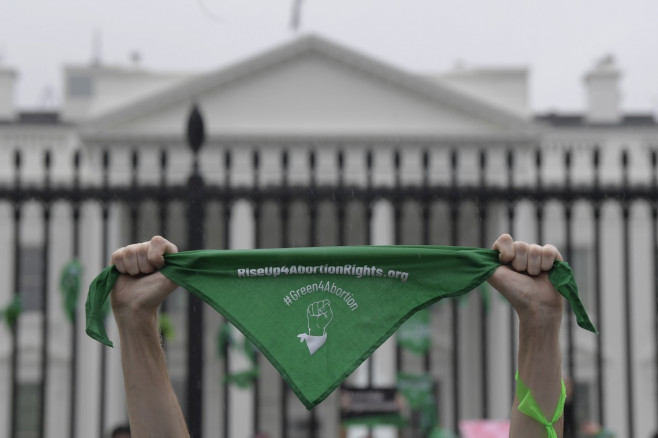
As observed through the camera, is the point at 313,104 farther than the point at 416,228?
Yes

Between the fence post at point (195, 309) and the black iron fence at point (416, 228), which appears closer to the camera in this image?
the fence post at point (195, 309)

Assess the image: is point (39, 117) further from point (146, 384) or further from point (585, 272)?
point (146, 384)

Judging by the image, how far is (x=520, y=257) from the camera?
2393mm

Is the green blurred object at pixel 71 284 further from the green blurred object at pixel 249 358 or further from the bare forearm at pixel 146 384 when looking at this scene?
the bare forearm at pixel 146 384

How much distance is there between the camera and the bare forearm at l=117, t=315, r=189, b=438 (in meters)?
2.35

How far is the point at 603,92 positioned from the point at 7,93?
17986 mm

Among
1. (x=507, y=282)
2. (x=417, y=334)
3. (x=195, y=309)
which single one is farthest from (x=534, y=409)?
(x=417, y=334)

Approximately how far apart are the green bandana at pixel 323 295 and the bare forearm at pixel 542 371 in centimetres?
20

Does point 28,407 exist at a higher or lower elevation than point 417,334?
lower

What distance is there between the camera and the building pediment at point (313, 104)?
26.6 metres

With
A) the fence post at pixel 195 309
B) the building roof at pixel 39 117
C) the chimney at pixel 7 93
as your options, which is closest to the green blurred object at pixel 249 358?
the fence post at pixel 195 309

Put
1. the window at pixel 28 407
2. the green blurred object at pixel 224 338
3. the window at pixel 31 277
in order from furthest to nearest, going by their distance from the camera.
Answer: the window at pixel 31 277 → the window at pixel 28 407 → the green blurred object at pixel 224 338

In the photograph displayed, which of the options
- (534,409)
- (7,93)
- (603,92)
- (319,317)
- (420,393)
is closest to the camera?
(534,409)

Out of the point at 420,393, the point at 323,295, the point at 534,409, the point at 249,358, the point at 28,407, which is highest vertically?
the point at 323,295
